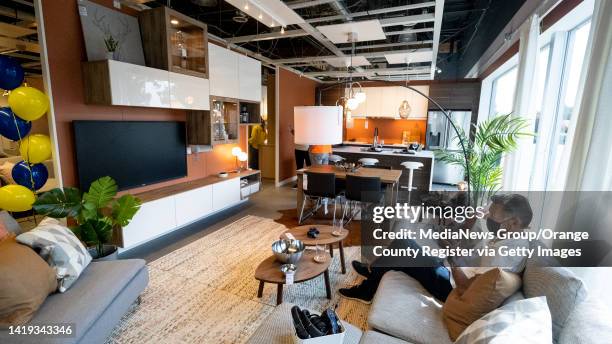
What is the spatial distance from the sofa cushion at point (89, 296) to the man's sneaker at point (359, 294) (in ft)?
5.83

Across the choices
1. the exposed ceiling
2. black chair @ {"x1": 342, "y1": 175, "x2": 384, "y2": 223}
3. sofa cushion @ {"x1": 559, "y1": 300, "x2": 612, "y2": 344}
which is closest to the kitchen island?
black chair @ {"x1": 342, "y1": 175, "x2": 384, "y2": 223}

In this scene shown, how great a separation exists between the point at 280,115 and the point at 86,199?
4.69 metres

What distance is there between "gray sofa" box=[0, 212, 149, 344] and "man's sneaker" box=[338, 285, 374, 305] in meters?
1.75

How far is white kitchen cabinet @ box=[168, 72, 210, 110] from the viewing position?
363cm

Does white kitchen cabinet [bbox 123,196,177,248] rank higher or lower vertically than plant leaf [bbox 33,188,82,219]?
lower

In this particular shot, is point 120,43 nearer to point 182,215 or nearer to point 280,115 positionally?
point 182,215

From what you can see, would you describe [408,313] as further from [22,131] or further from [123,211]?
[22,131]

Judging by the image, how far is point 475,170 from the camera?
3.38 m

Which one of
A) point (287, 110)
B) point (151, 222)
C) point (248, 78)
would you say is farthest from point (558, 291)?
point (287, 110)

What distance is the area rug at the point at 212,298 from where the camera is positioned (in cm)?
215

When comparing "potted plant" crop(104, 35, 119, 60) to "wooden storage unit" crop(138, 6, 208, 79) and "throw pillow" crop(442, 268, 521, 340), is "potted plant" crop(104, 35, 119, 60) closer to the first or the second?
"wooden storage unit" crop(138, 6, 208, 79)

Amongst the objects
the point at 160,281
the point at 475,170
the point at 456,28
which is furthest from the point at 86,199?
the point at 456,28

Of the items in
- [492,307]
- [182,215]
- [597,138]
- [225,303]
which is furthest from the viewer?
[182,215]

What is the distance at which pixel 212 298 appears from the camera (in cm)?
255
